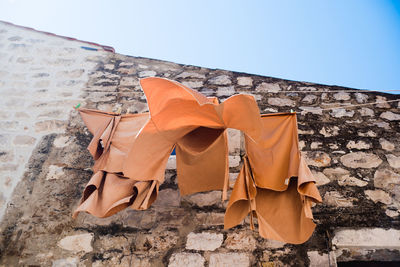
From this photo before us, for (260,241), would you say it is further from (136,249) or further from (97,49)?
(97,49)

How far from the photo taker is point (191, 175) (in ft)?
6.81

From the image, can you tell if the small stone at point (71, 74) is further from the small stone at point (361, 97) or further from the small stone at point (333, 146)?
the small stone at point (361, 97)

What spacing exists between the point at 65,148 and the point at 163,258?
→ 139 centimetres

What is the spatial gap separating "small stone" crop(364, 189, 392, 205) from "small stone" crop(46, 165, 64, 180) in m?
2.63

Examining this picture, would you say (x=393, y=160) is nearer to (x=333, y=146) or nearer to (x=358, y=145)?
(x=358, y=145)

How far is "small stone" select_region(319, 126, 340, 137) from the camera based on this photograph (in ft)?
9.03

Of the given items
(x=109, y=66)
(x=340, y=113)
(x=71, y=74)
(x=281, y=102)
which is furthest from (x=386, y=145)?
(x=71, y=74)

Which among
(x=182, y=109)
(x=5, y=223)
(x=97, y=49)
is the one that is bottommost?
(x=5, y=223)

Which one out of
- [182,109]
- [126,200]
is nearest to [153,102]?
[182,109]

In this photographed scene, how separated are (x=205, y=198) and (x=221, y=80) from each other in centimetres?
137

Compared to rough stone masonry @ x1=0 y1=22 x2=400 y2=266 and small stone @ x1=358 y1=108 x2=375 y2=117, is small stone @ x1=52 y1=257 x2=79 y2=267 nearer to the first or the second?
rough stone masonry @ x1=0 y1=22 x2=400 y2=266

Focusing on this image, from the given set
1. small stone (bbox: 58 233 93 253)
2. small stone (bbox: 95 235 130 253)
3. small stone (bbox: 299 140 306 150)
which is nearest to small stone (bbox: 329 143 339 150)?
small stone (bbox: 299 140 306 150)

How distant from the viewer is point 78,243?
7.26 ft

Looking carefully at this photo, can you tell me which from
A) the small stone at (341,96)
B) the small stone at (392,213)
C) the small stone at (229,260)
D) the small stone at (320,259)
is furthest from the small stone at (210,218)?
the small stone at (341,96)
